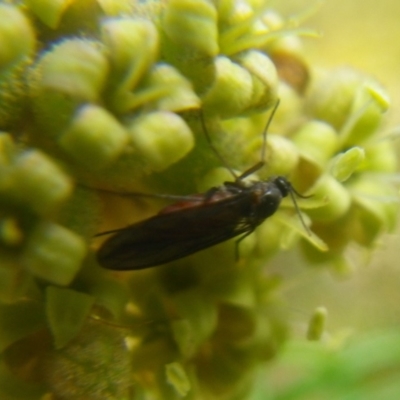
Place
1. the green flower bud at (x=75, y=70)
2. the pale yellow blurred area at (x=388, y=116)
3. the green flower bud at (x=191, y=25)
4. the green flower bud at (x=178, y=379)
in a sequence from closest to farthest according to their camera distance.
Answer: the green flower bud at (x=75, y=70) → the green flower bud at (x=191, y=25) → the green flower bud at (x=178, y=379) → the pale yellow blurred area at (x=388, y=116)

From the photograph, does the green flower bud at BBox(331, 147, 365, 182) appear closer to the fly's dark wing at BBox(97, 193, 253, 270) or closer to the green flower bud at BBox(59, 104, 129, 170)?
the fly's dark wing at BBox(97, 193, 253, 270)

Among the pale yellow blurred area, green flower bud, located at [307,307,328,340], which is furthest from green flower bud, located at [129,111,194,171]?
the pale yellow blurred area

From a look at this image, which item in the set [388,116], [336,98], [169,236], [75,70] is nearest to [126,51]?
[75,70]

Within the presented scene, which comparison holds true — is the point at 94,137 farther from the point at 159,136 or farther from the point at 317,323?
the point at 317,323

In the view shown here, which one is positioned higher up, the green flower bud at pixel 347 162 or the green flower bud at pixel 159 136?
the green flower bud at pixel 159 136

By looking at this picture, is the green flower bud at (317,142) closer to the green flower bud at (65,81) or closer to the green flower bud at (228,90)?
the green flower bud at (228,90)

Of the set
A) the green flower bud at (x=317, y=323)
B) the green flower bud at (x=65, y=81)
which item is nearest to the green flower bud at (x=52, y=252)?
the green flower bud at (x=65, y=81)
